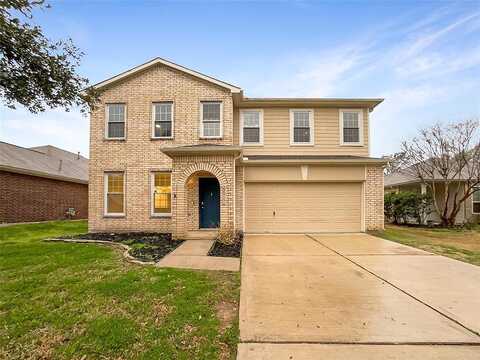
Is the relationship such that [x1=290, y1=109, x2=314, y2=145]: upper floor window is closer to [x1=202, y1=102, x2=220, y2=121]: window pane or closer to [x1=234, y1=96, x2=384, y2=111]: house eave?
[x1=234, y1=96, x2=384, y2=111]: house eave

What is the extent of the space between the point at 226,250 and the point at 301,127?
7511 millimetres

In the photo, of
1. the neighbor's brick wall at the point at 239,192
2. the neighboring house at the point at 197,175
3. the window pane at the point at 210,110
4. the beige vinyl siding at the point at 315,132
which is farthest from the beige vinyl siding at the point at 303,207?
the window pane at the point at 210,110

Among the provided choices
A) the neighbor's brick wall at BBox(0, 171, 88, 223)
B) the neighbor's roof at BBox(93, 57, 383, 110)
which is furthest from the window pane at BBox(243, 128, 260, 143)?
the neighbor's brick wall at BBox(0, 171, 88, 223)

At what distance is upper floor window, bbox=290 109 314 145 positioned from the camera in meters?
12.4

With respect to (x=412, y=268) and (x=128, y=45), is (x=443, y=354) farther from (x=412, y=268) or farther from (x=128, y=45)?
(x=128, y=45)

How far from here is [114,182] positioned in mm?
11453

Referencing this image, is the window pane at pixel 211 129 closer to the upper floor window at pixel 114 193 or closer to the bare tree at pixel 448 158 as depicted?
the upper floor window at pixel 114 193

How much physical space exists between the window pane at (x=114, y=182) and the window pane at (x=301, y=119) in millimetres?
8563

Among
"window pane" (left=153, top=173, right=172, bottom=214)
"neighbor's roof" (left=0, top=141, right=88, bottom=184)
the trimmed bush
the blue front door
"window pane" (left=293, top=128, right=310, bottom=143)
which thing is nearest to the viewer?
the blue front door

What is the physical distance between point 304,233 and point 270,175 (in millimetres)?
2994

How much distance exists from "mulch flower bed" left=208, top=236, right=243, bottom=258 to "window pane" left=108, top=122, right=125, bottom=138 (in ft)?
22.5

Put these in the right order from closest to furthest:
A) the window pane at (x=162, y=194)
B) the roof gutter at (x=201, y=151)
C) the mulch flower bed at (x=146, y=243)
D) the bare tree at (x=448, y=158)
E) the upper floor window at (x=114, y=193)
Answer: the mulch flower bed at (x=146, y=243) → the roof gutter at (x=201, y=151) → the window pane at (x=162, y=194) → the upper floor window at (x=114, y=193) → the bare tree at (x=448, y=158)

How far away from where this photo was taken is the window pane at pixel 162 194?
1127 cm

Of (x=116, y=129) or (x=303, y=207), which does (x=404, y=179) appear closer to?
(x=303, y=207)
